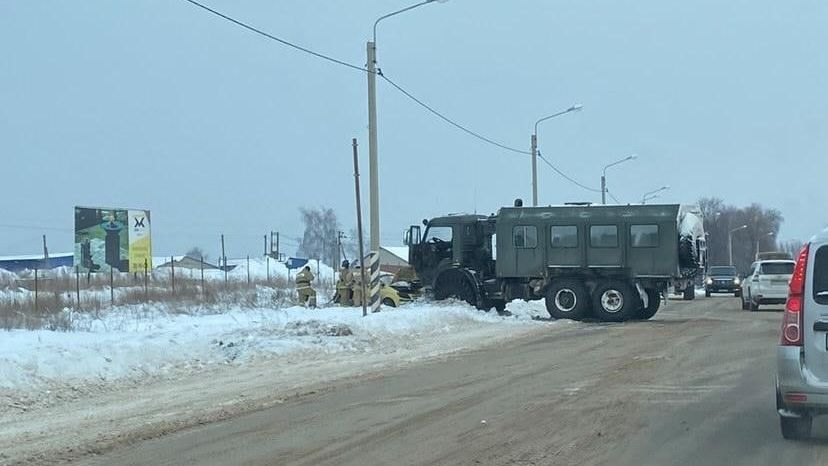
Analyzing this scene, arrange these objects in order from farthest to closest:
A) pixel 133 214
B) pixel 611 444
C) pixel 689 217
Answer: pixel 133 214 → pixel 689 217 → pixel 611 444

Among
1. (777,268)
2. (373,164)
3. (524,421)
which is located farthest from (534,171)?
(524,421)

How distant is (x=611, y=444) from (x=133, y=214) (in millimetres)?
62706

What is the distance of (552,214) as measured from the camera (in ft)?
95.9

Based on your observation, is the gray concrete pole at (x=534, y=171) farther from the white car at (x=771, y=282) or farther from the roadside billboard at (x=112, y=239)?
the roadside billboard at (x=112, y=239)

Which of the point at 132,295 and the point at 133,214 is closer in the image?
the point at 132,295

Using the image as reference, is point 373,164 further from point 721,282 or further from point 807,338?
point 721,282

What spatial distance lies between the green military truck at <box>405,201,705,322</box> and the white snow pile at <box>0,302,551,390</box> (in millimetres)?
1132

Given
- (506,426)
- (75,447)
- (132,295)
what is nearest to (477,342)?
(506,426)

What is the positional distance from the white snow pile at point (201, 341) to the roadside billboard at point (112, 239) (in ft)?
125

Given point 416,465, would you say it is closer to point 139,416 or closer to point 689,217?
point 139,416

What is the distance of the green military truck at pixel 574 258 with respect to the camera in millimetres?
28281

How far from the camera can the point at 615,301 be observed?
28922mm

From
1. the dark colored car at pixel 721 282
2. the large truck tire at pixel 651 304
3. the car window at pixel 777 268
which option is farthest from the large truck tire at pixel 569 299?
the dark colored car at pixel 721 282

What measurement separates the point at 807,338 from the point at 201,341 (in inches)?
471
